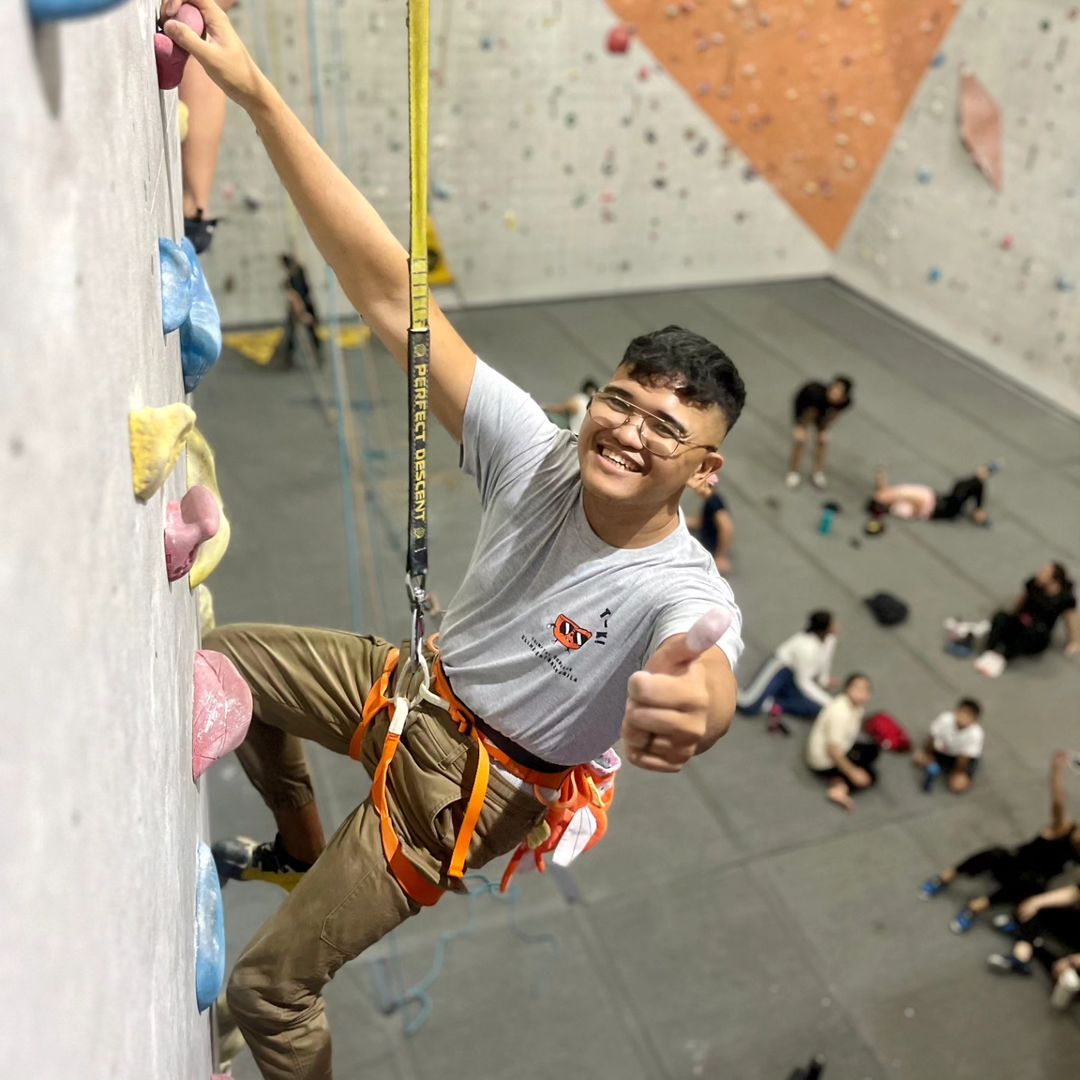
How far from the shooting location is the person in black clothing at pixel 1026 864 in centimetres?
359

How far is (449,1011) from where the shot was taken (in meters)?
3.14

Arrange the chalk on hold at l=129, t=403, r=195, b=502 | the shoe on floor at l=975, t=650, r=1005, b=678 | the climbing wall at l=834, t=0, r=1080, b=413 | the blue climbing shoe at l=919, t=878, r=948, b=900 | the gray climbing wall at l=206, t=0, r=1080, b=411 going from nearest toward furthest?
1. the chalk on hold at l=129, t=403, r=195, b=502
2. the blue climbing shoe at l=919, t=878, r=948, b=900
3. the shoe on floor at l=975, t=650, r=1005, b=678
4. the gray climbing wall at l=206, t=0, r=1080, b=411
5. the climbing wall at l=834, t=0, r=1080, b=413

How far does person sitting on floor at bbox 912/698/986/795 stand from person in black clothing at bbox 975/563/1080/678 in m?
0.66

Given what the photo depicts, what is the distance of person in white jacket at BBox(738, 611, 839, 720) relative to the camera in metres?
4.29

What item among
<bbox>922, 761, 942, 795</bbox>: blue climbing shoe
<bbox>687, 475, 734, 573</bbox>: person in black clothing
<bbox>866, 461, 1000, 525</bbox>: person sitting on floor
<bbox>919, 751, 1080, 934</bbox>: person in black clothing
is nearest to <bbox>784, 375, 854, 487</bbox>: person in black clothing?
<bbox>866, 461, 1000, 525</bbox>: person sitting on floor

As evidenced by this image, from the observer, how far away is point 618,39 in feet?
22.2

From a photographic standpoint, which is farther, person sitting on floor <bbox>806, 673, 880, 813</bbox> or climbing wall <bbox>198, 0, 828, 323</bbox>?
climbing wall <bbox>198, 0, 828, 323</bbox>

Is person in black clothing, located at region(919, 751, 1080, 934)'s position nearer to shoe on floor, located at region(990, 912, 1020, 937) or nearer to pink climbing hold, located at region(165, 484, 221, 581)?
shoe on floor, located at region(990, 912, 1020, 937)

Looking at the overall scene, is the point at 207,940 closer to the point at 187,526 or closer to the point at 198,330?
the point at 187,526

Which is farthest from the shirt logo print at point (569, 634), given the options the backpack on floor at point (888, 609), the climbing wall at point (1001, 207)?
the climbing wall at point (1001, 207)

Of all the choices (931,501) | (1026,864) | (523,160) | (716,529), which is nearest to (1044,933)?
(1026,864)

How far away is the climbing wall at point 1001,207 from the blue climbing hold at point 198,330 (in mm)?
6716

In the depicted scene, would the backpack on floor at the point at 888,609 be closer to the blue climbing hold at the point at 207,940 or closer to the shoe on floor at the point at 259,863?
the shoe on floor at the point at 259,863

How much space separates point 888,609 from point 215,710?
409 centimetres
